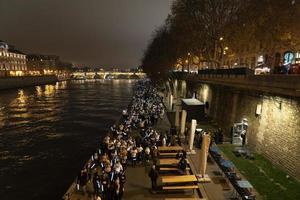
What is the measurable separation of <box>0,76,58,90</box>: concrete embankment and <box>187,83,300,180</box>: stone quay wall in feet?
310

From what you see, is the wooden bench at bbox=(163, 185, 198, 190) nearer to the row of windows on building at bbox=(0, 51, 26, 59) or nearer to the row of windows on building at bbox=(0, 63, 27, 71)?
the row of windows on building at bbox=(0, 63, 27, 71)

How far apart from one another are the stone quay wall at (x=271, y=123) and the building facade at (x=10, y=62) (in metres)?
122

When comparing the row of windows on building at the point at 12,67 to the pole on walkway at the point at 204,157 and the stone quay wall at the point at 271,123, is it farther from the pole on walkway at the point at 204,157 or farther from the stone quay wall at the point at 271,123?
the pole on walkway at the point at 204,157

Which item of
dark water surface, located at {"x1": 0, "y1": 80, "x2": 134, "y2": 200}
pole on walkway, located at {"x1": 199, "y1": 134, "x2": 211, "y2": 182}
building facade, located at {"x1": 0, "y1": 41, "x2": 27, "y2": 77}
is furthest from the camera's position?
building facade, located at {"x1": 0, "y1": 41, "x2": 27, "y2": 77}

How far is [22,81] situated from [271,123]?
119 metres

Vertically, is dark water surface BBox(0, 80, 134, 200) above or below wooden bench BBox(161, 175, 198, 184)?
below

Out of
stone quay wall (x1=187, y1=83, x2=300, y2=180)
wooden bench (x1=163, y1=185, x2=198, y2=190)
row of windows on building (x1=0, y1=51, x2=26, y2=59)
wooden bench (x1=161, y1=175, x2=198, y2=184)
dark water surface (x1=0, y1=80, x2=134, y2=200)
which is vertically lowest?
dark water surface (x1=0, y1=80, x2=134, y2=200)

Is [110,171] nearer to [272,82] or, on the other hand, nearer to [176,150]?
[176,150]

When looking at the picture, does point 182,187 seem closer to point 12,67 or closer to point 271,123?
point 271,123

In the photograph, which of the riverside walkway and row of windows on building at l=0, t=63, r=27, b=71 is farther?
row of windows on building at l=0, t=63, r=27, b=71

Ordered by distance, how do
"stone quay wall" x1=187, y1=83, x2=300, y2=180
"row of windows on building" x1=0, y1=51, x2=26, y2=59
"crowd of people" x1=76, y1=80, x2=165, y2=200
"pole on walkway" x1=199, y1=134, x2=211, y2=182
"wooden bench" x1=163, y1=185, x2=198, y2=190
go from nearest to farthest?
1. "crowd of people" x1=76, y1=80, x2=165, y2=200
2. "wooden bench" x1=163, y1=185, x2=198, y2=190
3. "pole on walkway" x1=199, y1=134, x2=211, y2=182
4. "stone quay wall" x1=187, y1=83, x2=300, y2=180
5. "row of windows on building" x1=0, y1=51, x2=26, y2=59

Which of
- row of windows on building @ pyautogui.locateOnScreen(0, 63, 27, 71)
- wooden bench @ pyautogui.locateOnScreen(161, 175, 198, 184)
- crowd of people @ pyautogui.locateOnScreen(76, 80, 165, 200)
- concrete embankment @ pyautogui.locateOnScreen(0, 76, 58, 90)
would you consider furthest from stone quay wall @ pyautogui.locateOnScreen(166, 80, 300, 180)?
row of windows on building @ pyautogui.locateOnScreen(0, 63, 27, 71)

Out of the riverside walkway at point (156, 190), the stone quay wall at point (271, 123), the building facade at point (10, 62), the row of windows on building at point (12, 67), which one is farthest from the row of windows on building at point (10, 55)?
the riverside walkway at point (156, 190)

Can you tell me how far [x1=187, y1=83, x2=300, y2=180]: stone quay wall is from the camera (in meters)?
16.1
